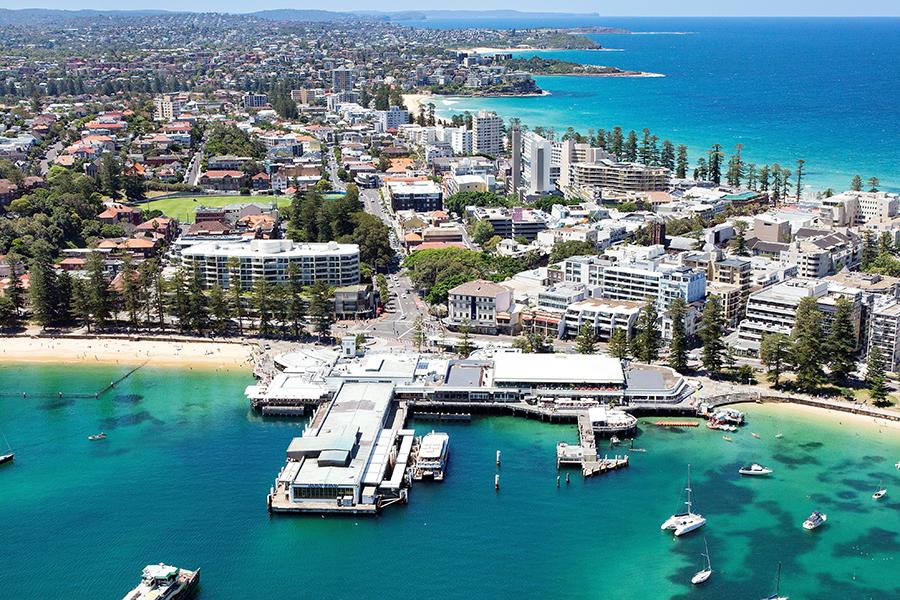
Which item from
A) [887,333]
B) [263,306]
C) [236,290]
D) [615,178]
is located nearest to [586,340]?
[887,333]

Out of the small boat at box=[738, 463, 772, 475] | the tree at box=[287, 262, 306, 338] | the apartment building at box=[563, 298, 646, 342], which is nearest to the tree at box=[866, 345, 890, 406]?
the small boat at box=[738, 463, 772, 475]

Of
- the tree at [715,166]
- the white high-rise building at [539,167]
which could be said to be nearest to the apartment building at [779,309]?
the white high-rise building at [539,167]

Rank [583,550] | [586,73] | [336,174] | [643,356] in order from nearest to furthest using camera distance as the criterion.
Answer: [583,550] → [643,356] → [336,174] → [586,73]

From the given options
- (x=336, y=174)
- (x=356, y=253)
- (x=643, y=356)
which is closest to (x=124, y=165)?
(x=336, y=174)

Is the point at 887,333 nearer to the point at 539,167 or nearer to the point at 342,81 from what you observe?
the point at 539,167

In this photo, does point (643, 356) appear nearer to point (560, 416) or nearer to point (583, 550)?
point (560, 416)

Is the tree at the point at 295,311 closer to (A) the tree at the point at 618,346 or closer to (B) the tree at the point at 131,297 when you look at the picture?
(B) the tree at the point at 131,297
